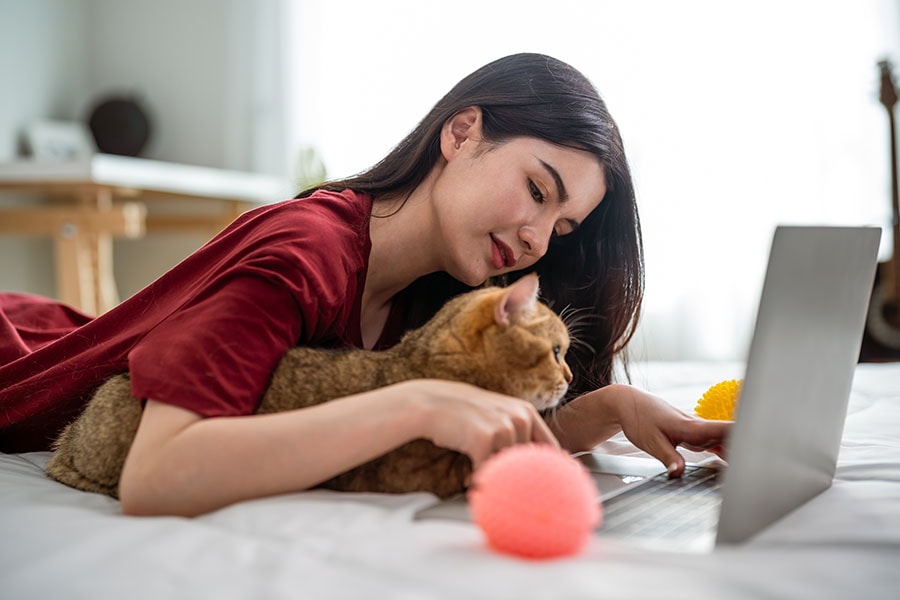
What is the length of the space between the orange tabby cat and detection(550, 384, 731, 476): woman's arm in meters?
0.18

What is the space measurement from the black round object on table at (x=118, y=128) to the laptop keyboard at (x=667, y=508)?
12.5 feet

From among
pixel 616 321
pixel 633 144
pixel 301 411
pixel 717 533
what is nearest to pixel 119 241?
pixel 633 144

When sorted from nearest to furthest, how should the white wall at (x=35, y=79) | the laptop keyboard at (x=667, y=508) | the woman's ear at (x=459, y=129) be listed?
the laptop keyboard at (x=667, y=508) → the woman's ear at (x=459, y=129) → the white wall at (x=35, y=79)

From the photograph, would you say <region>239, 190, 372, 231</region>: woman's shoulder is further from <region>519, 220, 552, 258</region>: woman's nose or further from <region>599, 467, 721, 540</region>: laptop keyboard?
<region>599, 467, 721, 540</region>: laptop keyboard

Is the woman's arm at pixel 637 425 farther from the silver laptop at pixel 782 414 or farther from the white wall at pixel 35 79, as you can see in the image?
the white wall at pixel 35 79

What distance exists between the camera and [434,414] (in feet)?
2.59

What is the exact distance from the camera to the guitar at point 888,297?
9.68ft

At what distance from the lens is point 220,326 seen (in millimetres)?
854

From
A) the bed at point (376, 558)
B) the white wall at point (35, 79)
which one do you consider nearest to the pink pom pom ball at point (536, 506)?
the bed at point (376, 558)

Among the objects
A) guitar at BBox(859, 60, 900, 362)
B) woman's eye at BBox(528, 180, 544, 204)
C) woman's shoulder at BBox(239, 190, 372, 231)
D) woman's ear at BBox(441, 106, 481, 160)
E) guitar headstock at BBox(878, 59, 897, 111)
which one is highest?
guitar headstock at BBox(878, 59, 897, 111)

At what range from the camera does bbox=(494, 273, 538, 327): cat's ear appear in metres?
0.92

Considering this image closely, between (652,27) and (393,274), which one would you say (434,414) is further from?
(652,27)

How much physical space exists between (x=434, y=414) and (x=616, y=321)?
79 centimetres

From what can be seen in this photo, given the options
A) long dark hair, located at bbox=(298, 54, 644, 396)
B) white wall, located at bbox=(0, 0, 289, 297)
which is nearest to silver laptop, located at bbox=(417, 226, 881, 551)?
long dark hair, located at bbox=(298, 54, 644, 396)
